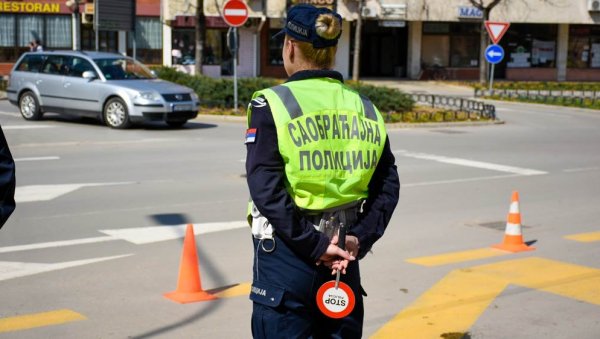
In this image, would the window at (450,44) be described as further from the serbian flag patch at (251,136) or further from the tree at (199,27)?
the serbian flag patch at (251,136)

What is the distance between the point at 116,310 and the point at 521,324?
9.44 ft

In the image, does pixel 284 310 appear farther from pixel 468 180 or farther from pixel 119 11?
pixel 119 11

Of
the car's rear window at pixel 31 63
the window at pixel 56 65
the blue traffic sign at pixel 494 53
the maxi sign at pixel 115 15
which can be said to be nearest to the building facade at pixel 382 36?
the blue traffic sign at pixel 494 53

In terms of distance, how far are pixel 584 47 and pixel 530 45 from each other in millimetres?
3324

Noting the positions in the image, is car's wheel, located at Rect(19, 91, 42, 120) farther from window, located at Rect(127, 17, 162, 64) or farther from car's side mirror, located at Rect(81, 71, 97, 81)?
window, located at Rect(127, 17, 162, 64)

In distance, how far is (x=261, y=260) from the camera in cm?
345

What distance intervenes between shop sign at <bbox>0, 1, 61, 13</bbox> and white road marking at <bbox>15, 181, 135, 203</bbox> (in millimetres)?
32273

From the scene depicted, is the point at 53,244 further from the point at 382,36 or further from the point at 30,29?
the point at 382,36

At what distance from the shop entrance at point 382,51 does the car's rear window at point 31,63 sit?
97.5 feet

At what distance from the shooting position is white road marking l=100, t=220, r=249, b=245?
29.5ft

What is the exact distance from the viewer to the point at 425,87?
137 feet

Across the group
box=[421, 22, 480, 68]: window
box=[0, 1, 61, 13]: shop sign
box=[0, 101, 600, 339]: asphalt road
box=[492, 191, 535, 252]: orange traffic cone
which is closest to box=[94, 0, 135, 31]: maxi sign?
box=[0, 101, 600, 339]: asphalt road

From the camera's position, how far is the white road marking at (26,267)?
750cm

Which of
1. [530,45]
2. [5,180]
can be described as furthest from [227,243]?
[530,45]
